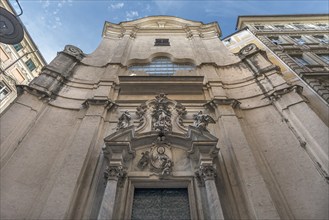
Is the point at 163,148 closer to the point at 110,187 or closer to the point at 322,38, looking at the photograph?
the point at 110,187

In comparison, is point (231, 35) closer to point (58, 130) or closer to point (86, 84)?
point (86, 84)

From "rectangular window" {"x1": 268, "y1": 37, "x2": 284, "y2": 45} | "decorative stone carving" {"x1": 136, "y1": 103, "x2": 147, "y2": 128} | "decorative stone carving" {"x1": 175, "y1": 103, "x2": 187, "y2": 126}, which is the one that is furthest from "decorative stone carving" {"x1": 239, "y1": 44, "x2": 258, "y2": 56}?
"decorative stone carving" {"x1": 136, "y1": 103, "x2": 147, "y2": 128}

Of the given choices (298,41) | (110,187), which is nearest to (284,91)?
(110,187)

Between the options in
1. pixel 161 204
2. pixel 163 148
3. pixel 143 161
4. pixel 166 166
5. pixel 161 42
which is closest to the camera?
pixel 161 204

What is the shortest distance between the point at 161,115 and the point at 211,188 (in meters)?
3.66

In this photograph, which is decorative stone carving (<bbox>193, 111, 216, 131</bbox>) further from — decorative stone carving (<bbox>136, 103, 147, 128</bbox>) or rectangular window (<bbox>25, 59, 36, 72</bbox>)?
rectangular window (<bbox>25, 59, 36, 72</bbox>)

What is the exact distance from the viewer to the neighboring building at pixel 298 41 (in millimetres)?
11406

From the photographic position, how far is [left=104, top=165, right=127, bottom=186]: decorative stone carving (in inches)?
277

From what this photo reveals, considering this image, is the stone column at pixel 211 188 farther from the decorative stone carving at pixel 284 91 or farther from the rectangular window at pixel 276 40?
the rectangular window at pixel 276 40

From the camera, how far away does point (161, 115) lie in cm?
936

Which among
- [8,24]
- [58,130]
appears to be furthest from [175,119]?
[8,24]

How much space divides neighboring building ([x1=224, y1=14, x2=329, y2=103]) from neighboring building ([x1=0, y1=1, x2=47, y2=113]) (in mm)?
18723

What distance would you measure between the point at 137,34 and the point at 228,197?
15350 mm

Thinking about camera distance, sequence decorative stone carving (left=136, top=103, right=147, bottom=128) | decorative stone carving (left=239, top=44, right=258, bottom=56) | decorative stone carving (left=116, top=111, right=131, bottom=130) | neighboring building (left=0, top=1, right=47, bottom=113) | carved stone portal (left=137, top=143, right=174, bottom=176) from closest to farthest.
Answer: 1. carved stone portal (left=137, top=143, right=174, bottom=176)
2. decorative stone carving (left=116, top=111, right=131, bottom=130)
3. decorative stone carving (left=136, top=103, right=147, bottom=128)
4. decorative stone carving (left=239, top=44, right=258, bottom=56)
5. neighboring building (left=0, top=1, right=47, bottom=113)
